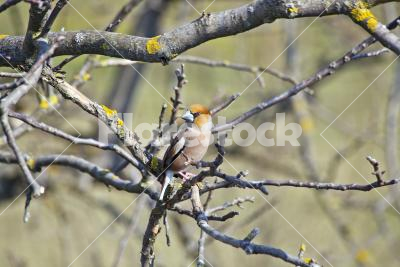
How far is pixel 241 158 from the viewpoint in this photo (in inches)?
291

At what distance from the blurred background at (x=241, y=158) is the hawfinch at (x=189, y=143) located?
1058mm

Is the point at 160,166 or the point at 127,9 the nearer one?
the point at 160,166

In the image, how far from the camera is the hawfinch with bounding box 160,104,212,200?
2881 millimetres

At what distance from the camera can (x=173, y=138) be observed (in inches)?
126

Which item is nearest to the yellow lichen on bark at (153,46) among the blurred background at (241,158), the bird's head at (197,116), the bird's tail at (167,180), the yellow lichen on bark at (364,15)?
the bird's tail at (167,180)

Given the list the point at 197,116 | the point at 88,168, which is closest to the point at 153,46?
the point at 197,116

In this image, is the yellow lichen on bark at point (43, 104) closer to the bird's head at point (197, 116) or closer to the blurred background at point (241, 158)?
the blurred background at point (241, 158)

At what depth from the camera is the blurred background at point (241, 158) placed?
19.9ft

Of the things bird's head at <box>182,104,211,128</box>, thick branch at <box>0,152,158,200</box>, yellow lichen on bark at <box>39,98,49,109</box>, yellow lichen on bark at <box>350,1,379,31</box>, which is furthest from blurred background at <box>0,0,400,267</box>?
yellow lichen on bark at <box>350,1,379,31</box>

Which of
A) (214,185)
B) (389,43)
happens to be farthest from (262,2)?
(214,185)

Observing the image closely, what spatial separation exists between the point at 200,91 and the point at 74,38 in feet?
23.4

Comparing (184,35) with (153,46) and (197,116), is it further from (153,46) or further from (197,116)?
(197,116)

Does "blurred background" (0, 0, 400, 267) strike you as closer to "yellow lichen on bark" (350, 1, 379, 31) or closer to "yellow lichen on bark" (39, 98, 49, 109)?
"yellow lichen on bark" (39, 98, 49, 109)

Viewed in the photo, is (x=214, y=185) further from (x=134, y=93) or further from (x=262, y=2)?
(x=134, y=93)
